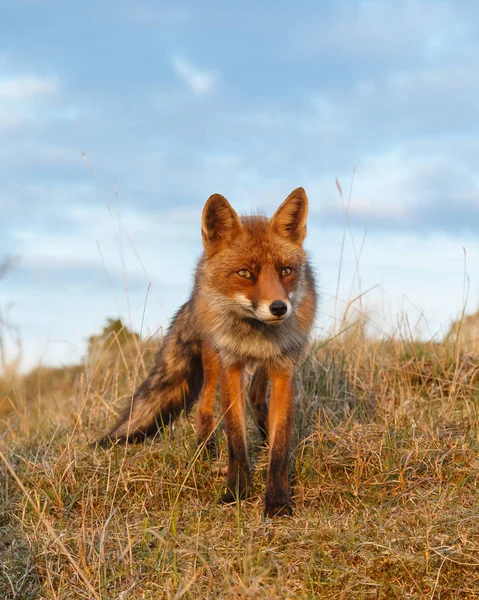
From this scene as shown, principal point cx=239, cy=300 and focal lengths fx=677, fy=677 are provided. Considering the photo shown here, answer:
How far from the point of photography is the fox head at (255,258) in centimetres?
358

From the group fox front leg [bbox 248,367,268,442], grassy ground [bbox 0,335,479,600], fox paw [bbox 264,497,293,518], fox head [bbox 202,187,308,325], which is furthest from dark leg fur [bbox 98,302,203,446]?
fox paw [bbox 264,497,293,518]

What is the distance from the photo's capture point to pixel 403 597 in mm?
2818

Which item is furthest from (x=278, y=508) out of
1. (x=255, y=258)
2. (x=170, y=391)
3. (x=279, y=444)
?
Result: (x=170, y=391)

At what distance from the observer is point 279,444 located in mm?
3807

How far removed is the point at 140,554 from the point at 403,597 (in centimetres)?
124

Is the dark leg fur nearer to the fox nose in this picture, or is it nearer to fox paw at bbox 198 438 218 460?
fox paw at bbox 198 438 218 460

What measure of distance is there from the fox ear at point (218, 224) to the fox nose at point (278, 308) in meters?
0.61

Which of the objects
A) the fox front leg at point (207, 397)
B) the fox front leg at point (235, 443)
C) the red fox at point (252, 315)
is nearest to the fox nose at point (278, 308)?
the red fox at point (252, 315)

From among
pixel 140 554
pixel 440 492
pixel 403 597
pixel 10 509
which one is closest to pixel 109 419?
pixel 10 509

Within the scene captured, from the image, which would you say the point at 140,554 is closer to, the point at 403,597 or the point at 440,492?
the point at 403,597

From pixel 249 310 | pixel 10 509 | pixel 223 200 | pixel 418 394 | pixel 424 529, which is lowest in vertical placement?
pixel 10 509

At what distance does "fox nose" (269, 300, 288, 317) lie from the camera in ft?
11.2

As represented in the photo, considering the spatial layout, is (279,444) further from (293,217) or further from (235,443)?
(293,217)

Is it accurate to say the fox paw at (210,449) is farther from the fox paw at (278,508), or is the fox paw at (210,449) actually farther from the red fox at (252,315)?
the fox paw at (278,508)
